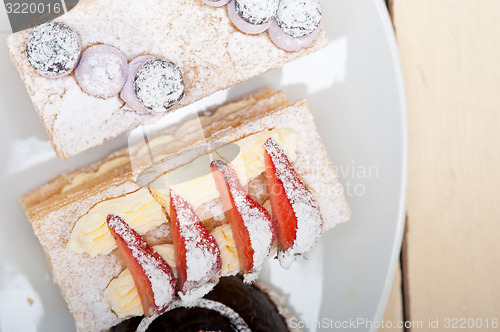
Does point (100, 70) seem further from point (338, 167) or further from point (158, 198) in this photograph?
point (338, 167)

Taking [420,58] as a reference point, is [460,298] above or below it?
below

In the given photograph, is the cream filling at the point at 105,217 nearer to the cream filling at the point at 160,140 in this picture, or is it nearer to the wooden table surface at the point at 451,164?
the cream filling at the point at 160,140

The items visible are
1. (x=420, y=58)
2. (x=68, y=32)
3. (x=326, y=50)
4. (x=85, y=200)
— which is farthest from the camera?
(x=420, y=58)

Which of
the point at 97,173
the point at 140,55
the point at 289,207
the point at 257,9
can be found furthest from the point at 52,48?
the point at 289,207

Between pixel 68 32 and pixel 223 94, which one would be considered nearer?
pixel 68 32

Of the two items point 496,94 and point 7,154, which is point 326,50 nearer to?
point 496,94

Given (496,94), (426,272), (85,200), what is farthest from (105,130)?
(496,94)
